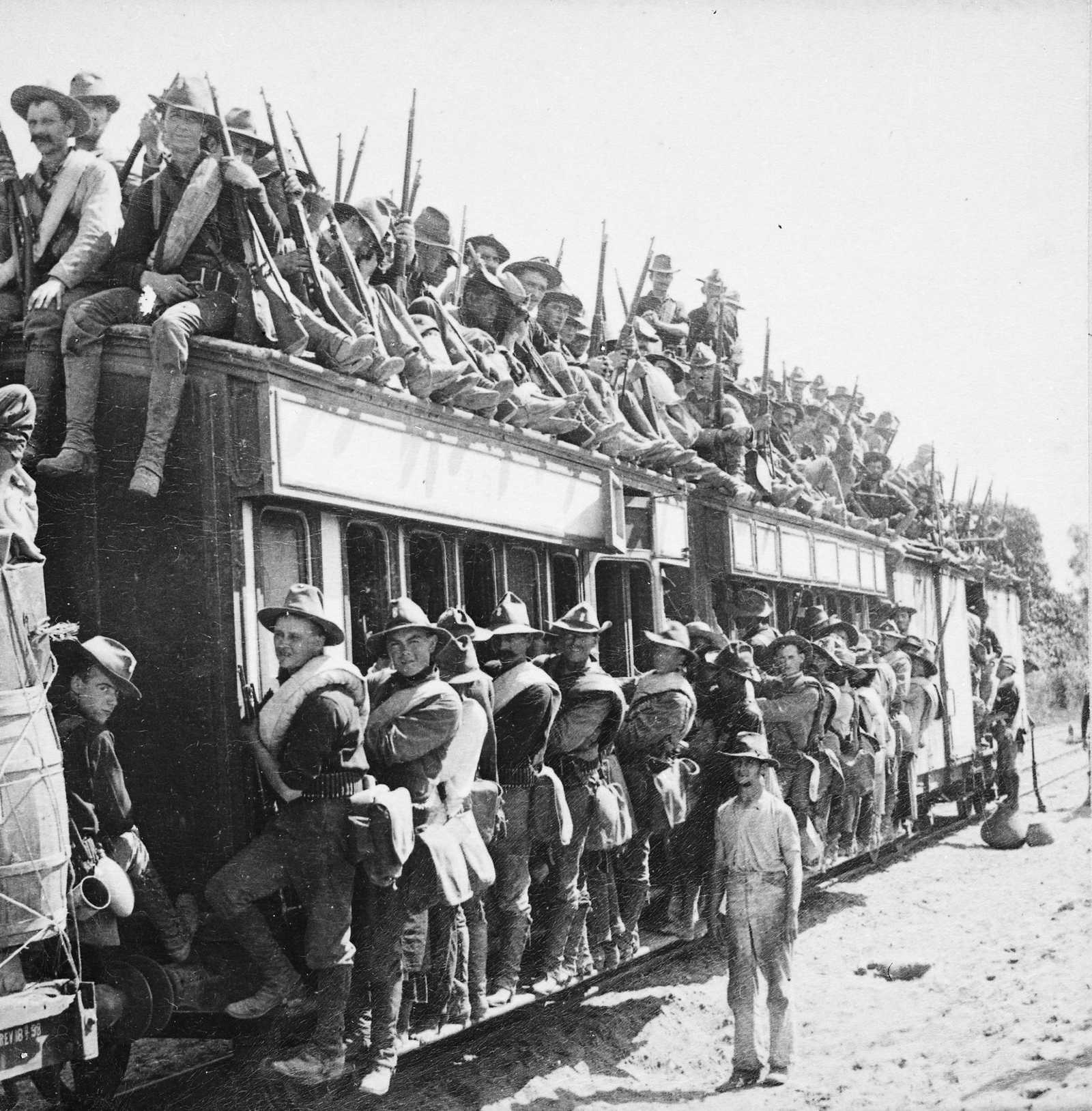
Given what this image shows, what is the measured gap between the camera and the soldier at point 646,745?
8.04m

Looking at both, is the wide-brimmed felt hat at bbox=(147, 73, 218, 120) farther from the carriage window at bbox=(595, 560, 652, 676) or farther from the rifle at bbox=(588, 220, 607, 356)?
the rifle at bbox=(588, 220, 607, 356)

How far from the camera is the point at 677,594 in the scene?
10383mm

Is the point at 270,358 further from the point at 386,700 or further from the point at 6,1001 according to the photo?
the point at 6,1001

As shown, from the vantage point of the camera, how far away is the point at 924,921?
11148 millimetres

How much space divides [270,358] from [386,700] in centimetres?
156

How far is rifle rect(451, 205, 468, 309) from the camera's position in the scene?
970cm

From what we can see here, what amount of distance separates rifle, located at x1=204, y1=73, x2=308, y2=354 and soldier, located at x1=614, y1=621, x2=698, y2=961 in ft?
10.3

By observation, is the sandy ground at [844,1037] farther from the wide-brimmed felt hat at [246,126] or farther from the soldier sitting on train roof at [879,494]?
the soldier sitting on train roof at [879,494]

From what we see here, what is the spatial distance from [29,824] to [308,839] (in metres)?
1.34

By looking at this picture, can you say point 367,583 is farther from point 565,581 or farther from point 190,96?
point 190,96

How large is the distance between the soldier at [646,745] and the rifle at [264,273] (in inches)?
123

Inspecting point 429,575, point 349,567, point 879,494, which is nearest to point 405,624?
point 349,567

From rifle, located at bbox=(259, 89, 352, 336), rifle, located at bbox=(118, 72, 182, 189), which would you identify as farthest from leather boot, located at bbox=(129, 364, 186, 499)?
rifle, located at bbox=(118, 72, 182, 189)

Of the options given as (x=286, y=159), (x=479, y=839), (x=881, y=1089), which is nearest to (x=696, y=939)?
(x=881, y=1089)
